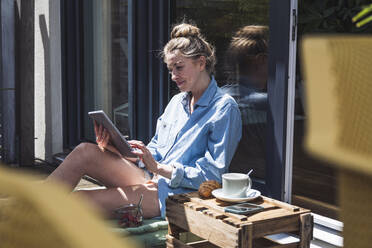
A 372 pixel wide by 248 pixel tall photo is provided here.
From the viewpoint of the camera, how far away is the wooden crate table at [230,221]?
200cm

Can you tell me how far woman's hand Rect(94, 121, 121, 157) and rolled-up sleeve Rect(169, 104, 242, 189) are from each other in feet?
1.41

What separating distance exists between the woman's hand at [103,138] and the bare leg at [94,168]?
0.04 m

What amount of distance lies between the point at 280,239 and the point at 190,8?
178cm

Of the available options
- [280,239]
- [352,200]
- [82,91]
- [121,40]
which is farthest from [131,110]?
[352,200]

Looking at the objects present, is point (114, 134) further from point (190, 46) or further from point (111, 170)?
point (190, 46)

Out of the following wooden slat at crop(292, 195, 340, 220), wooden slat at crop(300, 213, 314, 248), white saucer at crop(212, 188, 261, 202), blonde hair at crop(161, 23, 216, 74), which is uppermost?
Result: blonde hair at crop(161, 23, 216, 74)

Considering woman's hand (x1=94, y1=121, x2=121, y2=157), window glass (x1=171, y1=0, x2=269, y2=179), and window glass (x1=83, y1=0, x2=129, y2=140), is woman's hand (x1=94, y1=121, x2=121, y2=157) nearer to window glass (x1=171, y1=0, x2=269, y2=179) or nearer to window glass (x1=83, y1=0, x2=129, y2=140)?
window glass (x1=171, y1=0, x2=269, y2=179)

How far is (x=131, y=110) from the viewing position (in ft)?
13.9

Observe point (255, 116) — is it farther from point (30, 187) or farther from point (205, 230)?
point (30, 187)

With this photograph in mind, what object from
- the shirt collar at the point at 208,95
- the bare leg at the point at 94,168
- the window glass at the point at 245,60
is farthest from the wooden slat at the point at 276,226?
the bare leg at the point at 94,168

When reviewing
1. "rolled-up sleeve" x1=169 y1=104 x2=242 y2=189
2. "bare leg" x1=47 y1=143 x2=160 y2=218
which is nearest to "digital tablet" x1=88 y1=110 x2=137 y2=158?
"bare leg" x1=47 y1=143 x2=160 y2=218

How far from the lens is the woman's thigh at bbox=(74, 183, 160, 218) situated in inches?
113

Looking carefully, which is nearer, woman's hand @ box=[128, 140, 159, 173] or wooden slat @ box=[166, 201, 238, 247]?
wooden slat @ box=[166, 201, 238, 247]

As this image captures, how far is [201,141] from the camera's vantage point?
270cm
